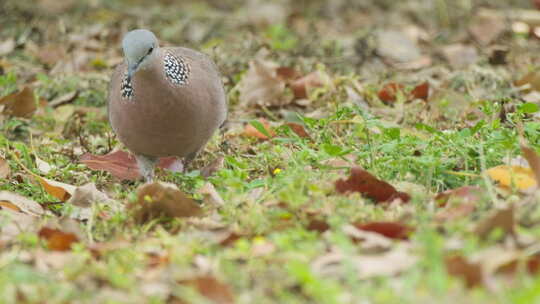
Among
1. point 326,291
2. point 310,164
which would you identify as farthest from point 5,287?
point 310,164

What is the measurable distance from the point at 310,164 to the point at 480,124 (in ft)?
2.58

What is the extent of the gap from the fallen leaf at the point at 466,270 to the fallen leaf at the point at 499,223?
30 cm

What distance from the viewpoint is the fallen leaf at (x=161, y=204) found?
10.4 ft

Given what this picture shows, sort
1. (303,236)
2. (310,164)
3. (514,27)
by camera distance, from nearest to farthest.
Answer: (303,236), (310,164), (514,27)

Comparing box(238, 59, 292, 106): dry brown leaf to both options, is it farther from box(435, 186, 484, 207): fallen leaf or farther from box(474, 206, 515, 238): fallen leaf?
box(474, 206, 515, 238): fallen leaf

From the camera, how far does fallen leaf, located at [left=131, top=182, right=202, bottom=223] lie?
316 centimetres

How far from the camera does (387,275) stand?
235cm

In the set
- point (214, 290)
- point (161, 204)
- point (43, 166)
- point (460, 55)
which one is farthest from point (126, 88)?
point (460, 55)

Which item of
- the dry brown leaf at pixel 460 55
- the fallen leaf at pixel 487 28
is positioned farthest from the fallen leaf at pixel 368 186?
the fallen leaf at pixel 487 28

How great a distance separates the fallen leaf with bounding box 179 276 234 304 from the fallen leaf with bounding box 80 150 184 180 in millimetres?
1968

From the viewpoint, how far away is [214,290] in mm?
2330

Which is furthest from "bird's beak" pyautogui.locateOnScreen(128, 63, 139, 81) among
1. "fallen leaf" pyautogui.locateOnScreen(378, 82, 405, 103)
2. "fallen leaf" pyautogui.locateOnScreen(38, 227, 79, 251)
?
"fallen leaf" pyautogui.locateOnScreen(378, 82, 405, 103)

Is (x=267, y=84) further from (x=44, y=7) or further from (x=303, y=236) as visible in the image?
(x=44, y=7)

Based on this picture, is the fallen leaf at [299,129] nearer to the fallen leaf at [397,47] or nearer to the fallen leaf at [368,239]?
the fallen leaf at [368,239]
